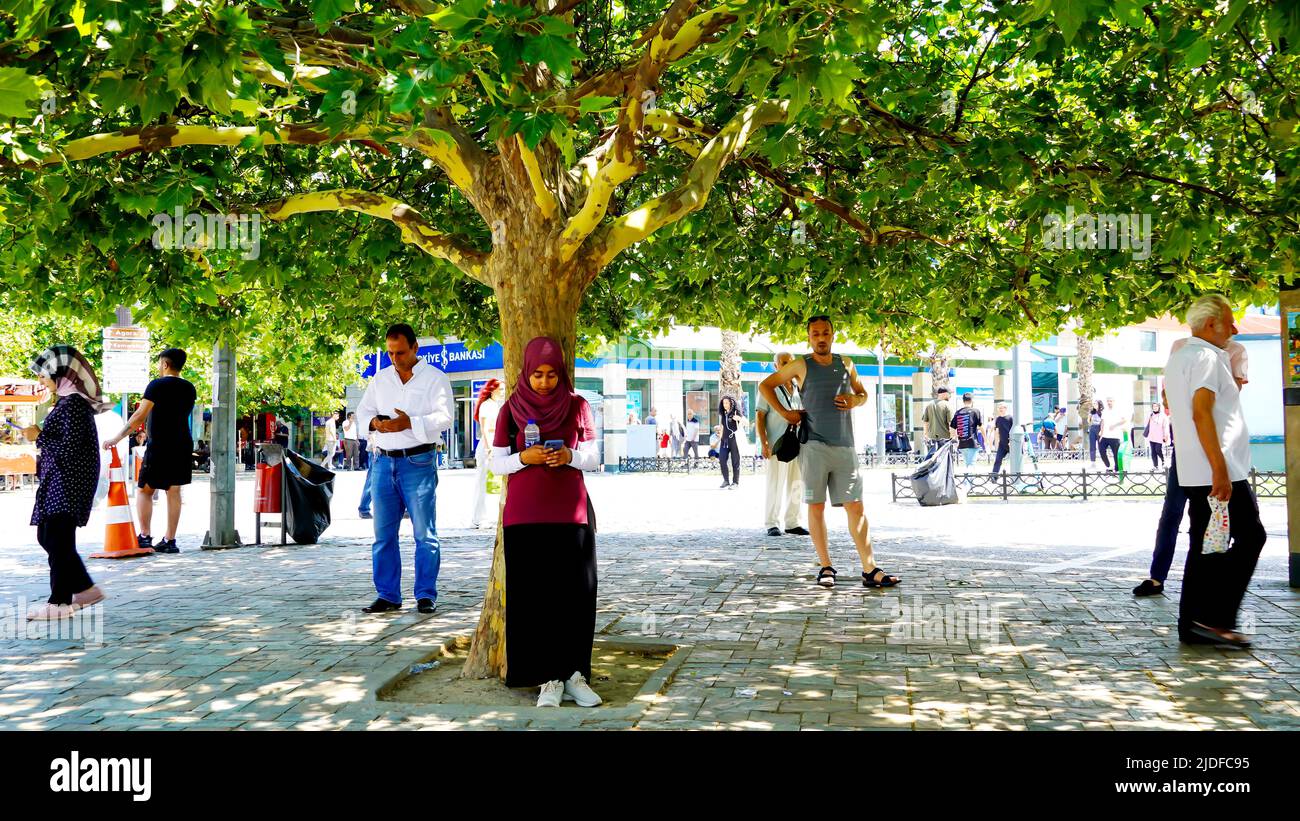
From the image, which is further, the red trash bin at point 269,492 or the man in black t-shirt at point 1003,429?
the man in black t-shirt at point 1003,429

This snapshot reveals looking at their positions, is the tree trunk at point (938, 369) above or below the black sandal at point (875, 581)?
above

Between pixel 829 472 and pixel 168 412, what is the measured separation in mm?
6860

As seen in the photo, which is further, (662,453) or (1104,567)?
(662,453)

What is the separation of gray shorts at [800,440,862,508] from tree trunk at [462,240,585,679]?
3269mm

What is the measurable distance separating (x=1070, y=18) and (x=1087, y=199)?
4897 mm

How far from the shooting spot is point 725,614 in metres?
7.49

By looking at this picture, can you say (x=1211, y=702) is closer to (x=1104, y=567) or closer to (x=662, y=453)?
(x=1104, y=567)

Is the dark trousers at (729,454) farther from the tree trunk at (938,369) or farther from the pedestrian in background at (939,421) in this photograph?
the tree trunk at (938,369)

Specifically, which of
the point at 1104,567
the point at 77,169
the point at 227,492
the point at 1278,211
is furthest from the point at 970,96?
the point at 227,492

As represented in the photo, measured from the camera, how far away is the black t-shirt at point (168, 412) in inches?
444

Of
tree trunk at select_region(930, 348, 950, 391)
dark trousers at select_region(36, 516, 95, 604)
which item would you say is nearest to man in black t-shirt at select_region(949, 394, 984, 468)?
tree trunk at select_region(930, 348, 950, 391)

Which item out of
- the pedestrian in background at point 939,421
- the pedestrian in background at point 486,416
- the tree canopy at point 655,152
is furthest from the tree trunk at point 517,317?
the pedestrian in background at point 939,421

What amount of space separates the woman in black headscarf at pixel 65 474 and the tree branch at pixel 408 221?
214cm

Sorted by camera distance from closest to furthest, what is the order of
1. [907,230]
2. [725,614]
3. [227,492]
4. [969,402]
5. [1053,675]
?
[1053,675] → [725,614] → [907,230] → [227,492] → [969,402]
